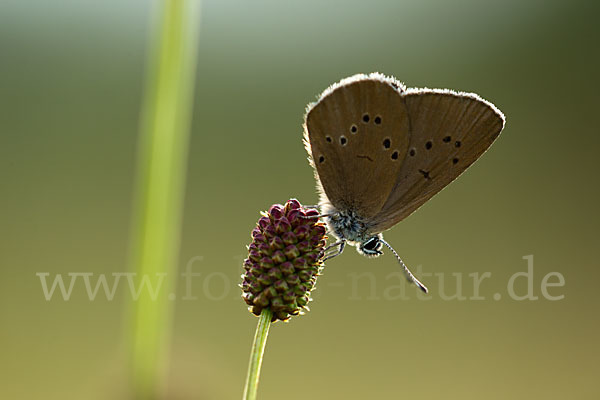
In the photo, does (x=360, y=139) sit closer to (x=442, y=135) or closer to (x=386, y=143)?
(x=386, y=143)

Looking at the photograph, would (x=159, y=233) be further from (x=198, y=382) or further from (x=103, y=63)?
(x=103, y=63)

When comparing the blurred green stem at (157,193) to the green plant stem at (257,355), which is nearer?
the green plant stem at (257,355)

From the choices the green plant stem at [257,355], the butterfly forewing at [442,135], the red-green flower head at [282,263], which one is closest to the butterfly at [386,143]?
the butterfly forewing at [442,135]

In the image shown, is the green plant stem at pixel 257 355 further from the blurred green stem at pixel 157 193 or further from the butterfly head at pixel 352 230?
the butterfly head at pixel 352 230

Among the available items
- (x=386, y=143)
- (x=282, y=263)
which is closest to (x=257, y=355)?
(x=282, y=263)

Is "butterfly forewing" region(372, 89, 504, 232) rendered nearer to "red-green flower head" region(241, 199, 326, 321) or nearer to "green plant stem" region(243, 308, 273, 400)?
"red-green flower head" region(241, 199, 326, 321)

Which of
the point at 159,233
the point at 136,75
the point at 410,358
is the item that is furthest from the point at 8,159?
the point at 159,233

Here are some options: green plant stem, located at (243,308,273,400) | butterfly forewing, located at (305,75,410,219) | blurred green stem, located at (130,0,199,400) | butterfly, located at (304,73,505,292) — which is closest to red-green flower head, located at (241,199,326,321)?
green plant stem, located at (243,308,273,400)
